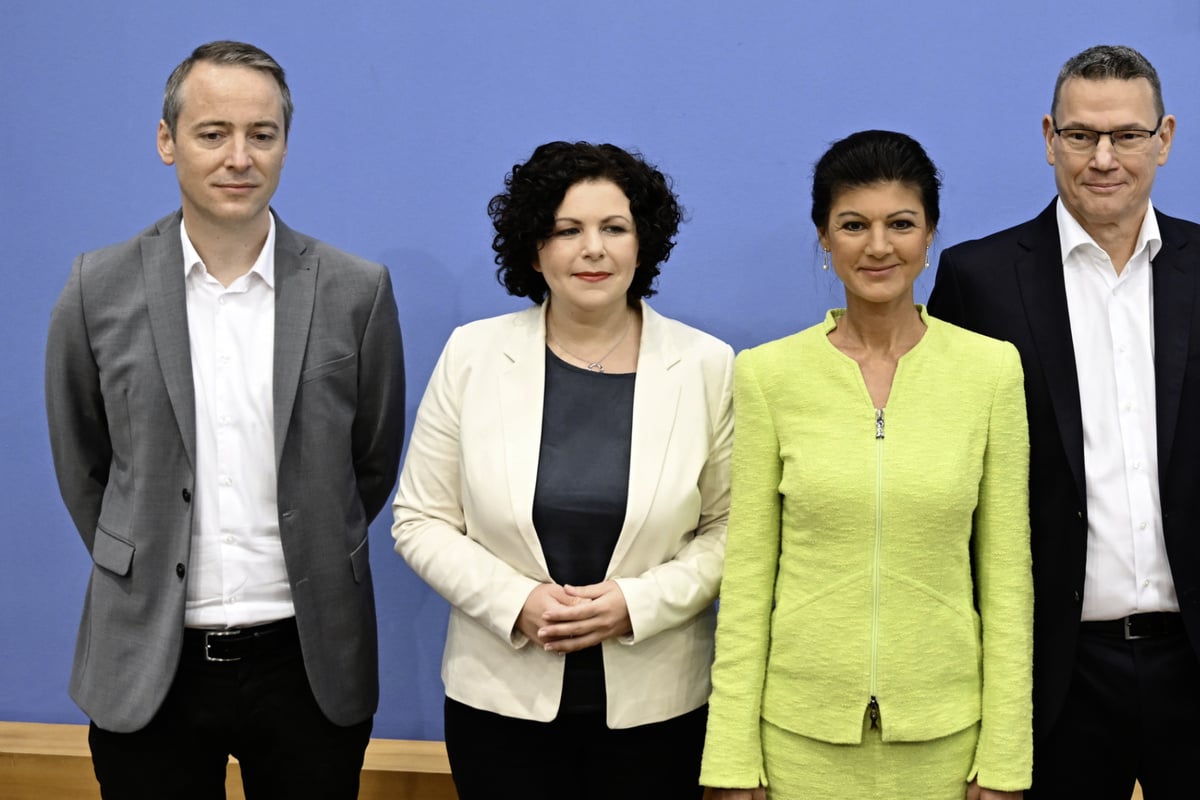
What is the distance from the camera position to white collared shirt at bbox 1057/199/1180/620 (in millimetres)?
2057

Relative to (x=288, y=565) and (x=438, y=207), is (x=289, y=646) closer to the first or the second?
(x=288, y=565)

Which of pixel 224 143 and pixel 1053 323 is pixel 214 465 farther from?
pixel 1053 323

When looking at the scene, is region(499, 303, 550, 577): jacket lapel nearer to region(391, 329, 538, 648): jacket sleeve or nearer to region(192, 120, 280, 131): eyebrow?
region(391, 329, 538, 648): jacket sleeve

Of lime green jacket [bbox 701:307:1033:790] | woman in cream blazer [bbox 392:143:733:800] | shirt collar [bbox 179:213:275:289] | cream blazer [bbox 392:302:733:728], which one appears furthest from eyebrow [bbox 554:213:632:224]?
shirt collar [bbox 179:213:275:289]

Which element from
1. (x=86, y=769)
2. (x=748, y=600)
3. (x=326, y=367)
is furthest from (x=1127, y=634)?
(x=86, y=769)

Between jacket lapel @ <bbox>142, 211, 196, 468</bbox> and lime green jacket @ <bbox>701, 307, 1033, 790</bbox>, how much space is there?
0.90 metres

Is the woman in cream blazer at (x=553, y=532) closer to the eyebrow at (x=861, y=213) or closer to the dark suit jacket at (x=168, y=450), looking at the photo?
the dark suit jacket at (x=168, y=450)

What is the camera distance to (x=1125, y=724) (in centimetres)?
206

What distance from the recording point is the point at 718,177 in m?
2.78

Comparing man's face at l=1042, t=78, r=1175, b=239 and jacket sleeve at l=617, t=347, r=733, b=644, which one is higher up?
man's face at l=1042, t=78, r=1175, b=239

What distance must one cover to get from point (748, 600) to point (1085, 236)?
0.84 metres

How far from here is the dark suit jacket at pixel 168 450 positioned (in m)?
2.10

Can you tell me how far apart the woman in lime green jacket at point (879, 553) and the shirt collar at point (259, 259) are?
83 centimetres

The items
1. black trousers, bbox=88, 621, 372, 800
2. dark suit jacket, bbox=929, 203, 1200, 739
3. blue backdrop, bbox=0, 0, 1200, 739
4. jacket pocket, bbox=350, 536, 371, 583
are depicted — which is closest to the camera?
dark suit jacket, bbox=929, 203, 1200, 739
